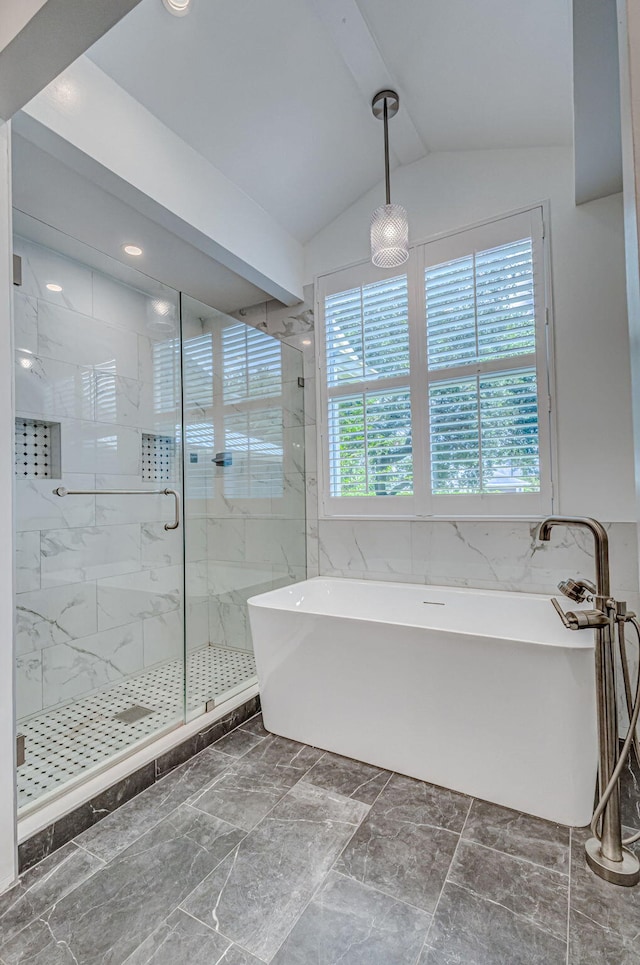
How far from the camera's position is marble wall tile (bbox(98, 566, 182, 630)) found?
2851 mm

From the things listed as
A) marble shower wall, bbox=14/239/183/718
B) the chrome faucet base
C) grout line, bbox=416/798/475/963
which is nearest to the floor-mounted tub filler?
the chrome faucet base

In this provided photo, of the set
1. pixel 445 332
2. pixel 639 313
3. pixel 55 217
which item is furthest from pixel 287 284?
pixel 639 313

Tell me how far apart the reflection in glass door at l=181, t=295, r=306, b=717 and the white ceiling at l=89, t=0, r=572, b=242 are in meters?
0.90

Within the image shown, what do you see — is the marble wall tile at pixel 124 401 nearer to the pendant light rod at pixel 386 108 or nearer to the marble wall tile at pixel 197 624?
the marble wall tile at pixel 197 624

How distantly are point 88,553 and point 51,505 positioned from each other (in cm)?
37

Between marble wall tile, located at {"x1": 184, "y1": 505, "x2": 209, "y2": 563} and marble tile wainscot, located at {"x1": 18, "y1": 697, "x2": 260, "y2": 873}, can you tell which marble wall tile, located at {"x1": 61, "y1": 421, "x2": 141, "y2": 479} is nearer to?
marble wall tile, located at {"x1": 184, "y1": 505, "x2": 209, "y2": 563}

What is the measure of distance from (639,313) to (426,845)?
5.77ft

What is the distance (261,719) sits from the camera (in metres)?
2.50

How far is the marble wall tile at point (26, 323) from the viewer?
2354 mm

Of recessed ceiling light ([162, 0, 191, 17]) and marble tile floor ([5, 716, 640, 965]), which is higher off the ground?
recessed ceiling light ([162, 0, 191, 17])

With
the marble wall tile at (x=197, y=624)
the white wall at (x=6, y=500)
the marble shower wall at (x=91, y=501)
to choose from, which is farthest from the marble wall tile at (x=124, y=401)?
the white wall at (x=6, y=500)

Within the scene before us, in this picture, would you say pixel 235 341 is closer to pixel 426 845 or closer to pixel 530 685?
pixel 530 685

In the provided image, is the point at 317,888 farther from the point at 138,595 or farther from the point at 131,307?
the point at 131,307

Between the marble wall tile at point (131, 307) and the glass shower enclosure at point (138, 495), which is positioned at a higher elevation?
the marble wall tile at point (131, 307)
